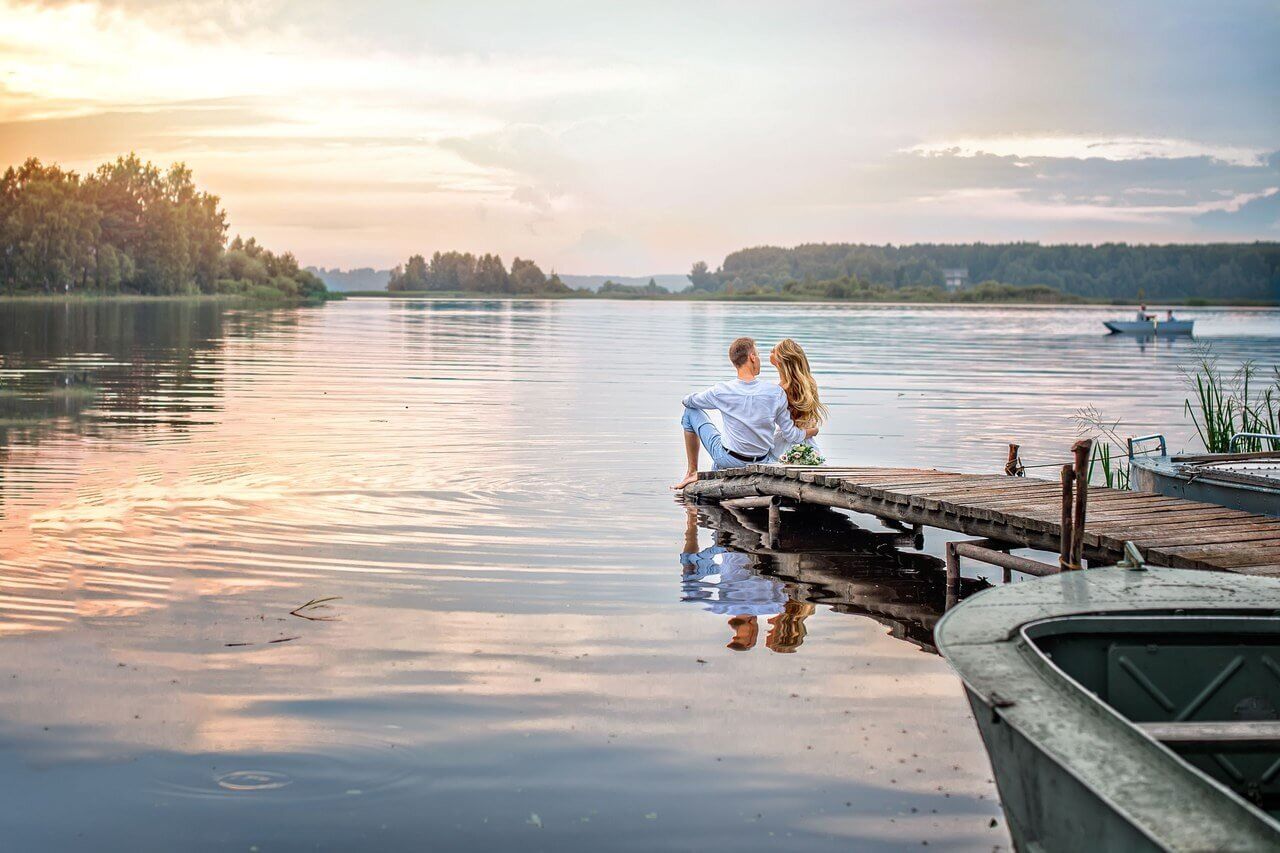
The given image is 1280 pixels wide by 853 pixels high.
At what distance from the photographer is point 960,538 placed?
1274cm

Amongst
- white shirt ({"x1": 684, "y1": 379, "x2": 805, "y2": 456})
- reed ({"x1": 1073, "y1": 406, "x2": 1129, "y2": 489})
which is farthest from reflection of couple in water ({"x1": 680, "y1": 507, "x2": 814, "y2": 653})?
reed ({"x1": 1073, "y1": 406, "x2": 1129, "y2": 489})

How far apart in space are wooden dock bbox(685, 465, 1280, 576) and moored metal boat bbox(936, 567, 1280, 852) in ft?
8.11

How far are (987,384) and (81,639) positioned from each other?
29577mm

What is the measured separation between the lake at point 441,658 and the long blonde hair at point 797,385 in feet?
4.79

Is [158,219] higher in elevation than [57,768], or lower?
higher

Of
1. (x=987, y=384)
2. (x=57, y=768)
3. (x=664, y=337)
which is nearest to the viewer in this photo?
(x=57, y=768)

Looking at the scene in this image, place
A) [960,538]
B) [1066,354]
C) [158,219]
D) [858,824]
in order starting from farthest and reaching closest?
[158,219]
[1066,354]
[960,538]
[858,824]

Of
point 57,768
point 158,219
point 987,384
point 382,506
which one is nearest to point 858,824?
point 57,768

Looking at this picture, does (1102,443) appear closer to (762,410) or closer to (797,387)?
(797,387)

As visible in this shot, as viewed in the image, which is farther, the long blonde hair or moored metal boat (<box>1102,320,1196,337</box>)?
moored metal boat (<box>1102,320,1196,337</box>)

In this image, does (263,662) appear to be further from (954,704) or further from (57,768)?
(954,704)

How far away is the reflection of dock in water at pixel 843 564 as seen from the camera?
9.80 m

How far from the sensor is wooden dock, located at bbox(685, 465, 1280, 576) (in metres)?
8.51

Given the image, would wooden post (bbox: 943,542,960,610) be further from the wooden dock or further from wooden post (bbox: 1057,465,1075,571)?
wooden post (bbox: 1057,465,1075,571)
